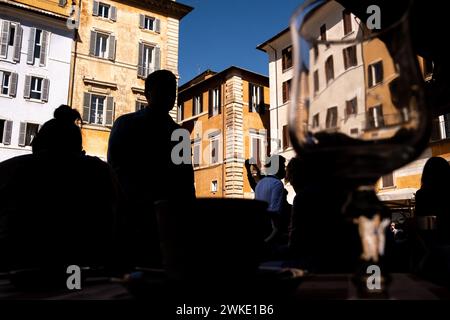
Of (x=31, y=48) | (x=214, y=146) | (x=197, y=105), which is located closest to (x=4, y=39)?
Answer: (x=31, y=48)

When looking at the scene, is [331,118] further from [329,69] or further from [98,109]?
[98,109]

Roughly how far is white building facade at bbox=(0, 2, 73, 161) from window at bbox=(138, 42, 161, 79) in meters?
3.73

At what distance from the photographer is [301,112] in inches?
26.5

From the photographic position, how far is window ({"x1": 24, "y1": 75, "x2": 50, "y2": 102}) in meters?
17.9

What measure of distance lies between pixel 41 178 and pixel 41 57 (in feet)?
61.9

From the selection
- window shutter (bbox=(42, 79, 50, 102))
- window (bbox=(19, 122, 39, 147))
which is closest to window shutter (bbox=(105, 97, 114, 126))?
window shutter (bbox=(42, 79, 50, 102))

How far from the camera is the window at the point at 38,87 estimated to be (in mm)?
17938

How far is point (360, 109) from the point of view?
0.66 meters

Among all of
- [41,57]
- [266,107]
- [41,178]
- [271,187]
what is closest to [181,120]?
[266,107]

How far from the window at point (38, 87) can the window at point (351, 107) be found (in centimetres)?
1949

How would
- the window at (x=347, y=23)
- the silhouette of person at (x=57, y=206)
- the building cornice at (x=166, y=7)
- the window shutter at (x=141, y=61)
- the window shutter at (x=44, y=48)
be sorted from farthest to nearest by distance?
the building cornice at (x=166, y=7), the window shutter at (x=141, y=61), the window at (x=347, y=23), the window shutter at (x=44, y=48), the silhouette of person at (x=57, y=206)

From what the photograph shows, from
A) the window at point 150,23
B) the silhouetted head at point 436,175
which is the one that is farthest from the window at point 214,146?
the silhouetted head at point 436,175

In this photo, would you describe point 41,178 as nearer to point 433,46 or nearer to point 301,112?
point 301,112

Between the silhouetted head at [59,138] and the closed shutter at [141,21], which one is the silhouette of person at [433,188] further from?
the closed shutter at [141,21]
